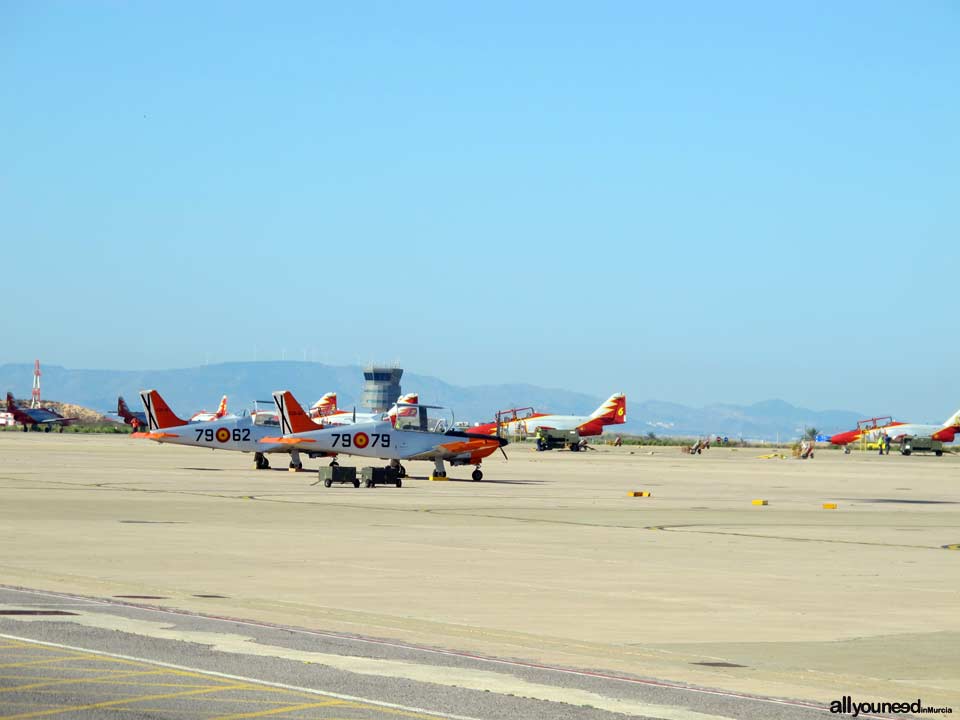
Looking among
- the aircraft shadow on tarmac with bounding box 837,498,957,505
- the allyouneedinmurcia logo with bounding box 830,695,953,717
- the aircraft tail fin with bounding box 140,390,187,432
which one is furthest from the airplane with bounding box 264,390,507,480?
the allyouneedinmurcia logo with bounding box 830,695,953,717

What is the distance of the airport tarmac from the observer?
614 inches

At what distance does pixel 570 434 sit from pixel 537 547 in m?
102

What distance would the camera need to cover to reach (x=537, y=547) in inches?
1224

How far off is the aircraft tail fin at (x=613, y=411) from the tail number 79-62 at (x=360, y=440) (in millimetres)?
89762

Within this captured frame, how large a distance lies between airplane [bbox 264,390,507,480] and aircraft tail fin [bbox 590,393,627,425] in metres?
87.5

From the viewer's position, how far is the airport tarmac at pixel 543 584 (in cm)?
1559

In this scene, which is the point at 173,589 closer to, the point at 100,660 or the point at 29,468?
the point at 100,660

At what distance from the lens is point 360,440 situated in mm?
61719

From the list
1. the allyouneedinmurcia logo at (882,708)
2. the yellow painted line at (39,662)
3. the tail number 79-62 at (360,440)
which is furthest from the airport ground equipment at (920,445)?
the yellow painted line at (39,662)

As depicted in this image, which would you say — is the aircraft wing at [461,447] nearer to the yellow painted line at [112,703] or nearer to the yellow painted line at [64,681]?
the yellow painted line at [64,681]

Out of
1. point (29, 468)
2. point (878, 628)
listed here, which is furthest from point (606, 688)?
point (29, 468)

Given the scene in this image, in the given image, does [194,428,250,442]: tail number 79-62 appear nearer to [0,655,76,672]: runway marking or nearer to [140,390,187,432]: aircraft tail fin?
[140,390,187,432]: aircraft tail fin

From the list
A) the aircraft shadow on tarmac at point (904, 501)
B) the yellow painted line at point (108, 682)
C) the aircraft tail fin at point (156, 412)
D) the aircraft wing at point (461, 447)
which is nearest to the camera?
the yellow painted line at point (108, 682)

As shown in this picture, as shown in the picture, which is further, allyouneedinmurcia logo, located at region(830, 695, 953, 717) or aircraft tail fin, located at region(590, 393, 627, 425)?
aircraft tail fin, located at region(590, 393, 627, 425)
